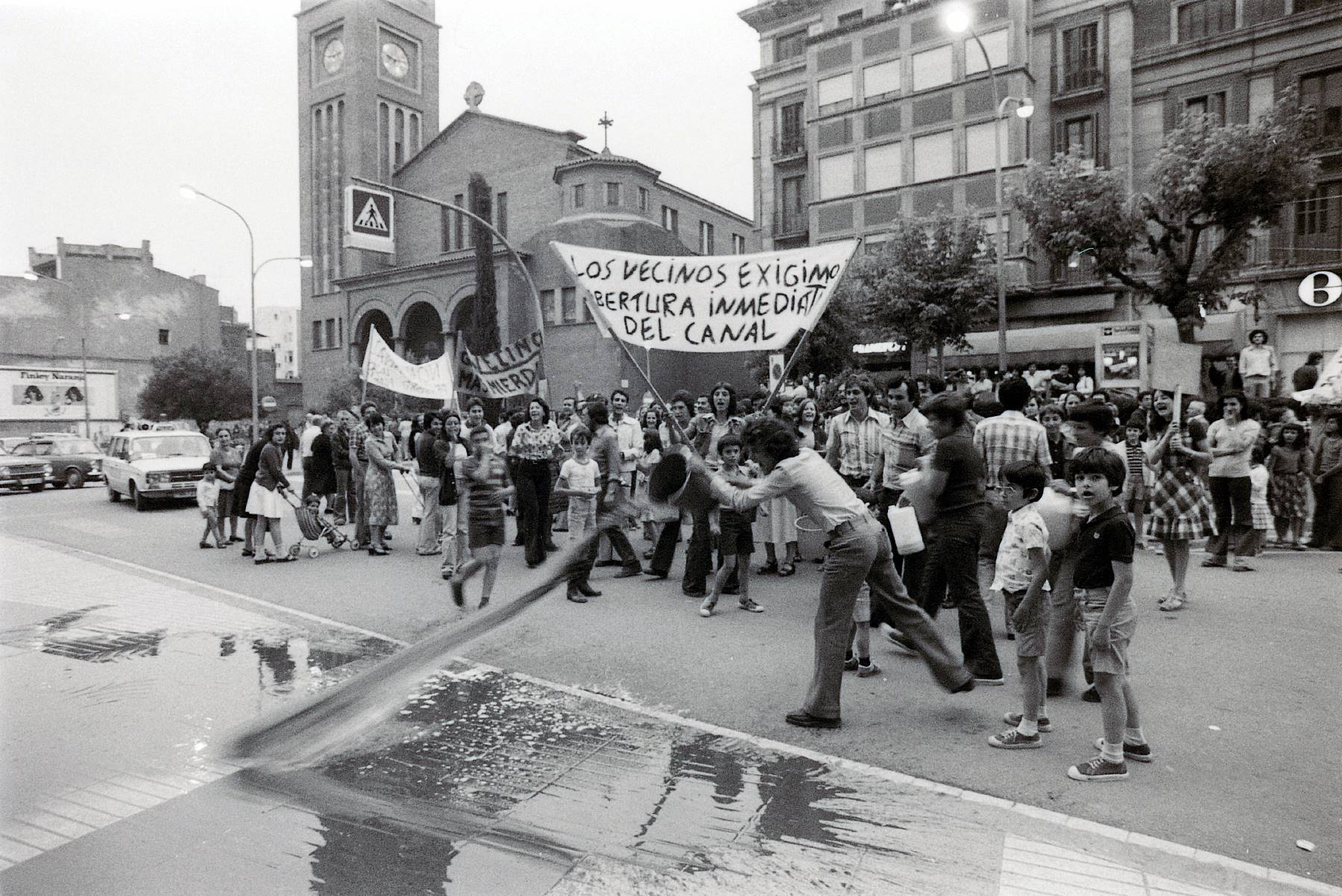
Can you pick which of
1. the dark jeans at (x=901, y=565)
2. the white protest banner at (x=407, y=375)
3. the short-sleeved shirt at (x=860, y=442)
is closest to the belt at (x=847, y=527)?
the dark jeans at (x=901, y=565)

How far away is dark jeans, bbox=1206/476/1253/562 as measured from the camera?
855cm

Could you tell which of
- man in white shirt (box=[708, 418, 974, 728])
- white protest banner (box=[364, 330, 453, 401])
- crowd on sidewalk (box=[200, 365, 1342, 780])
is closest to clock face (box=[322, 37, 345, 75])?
white protest banner (box=[364, 330, 453, 401])

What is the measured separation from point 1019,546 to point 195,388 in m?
53.5

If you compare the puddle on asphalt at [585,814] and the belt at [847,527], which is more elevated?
the belt at [847,527]

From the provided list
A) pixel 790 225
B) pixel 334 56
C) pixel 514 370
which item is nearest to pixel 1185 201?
pixel 514 370

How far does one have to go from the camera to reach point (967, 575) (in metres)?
5.30

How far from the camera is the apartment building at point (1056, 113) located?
84.2 feet

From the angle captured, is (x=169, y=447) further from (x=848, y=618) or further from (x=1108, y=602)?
(x=1108, y=602)

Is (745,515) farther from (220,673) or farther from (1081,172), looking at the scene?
(1081,172)

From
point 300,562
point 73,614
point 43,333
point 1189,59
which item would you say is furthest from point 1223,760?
point 43,333

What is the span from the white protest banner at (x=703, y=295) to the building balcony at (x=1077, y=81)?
91.1ft

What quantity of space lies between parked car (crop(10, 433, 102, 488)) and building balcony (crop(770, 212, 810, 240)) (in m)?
27.1

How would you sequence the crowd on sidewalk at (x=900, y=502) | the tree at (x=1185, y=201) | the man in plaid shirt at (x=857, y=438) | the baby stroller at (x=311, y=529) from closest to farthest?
the crowd on sidewalk at (x=900, y=502), the man in plaid shirt at (x=857, y=438), the baby stroller at (x=311, y=529), the tree at (x=1185, y=201)

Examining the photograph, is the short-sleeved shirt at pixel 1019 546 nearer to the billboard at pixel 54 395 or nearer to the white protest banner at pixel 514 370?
the white protest banner at pixel 514 370
